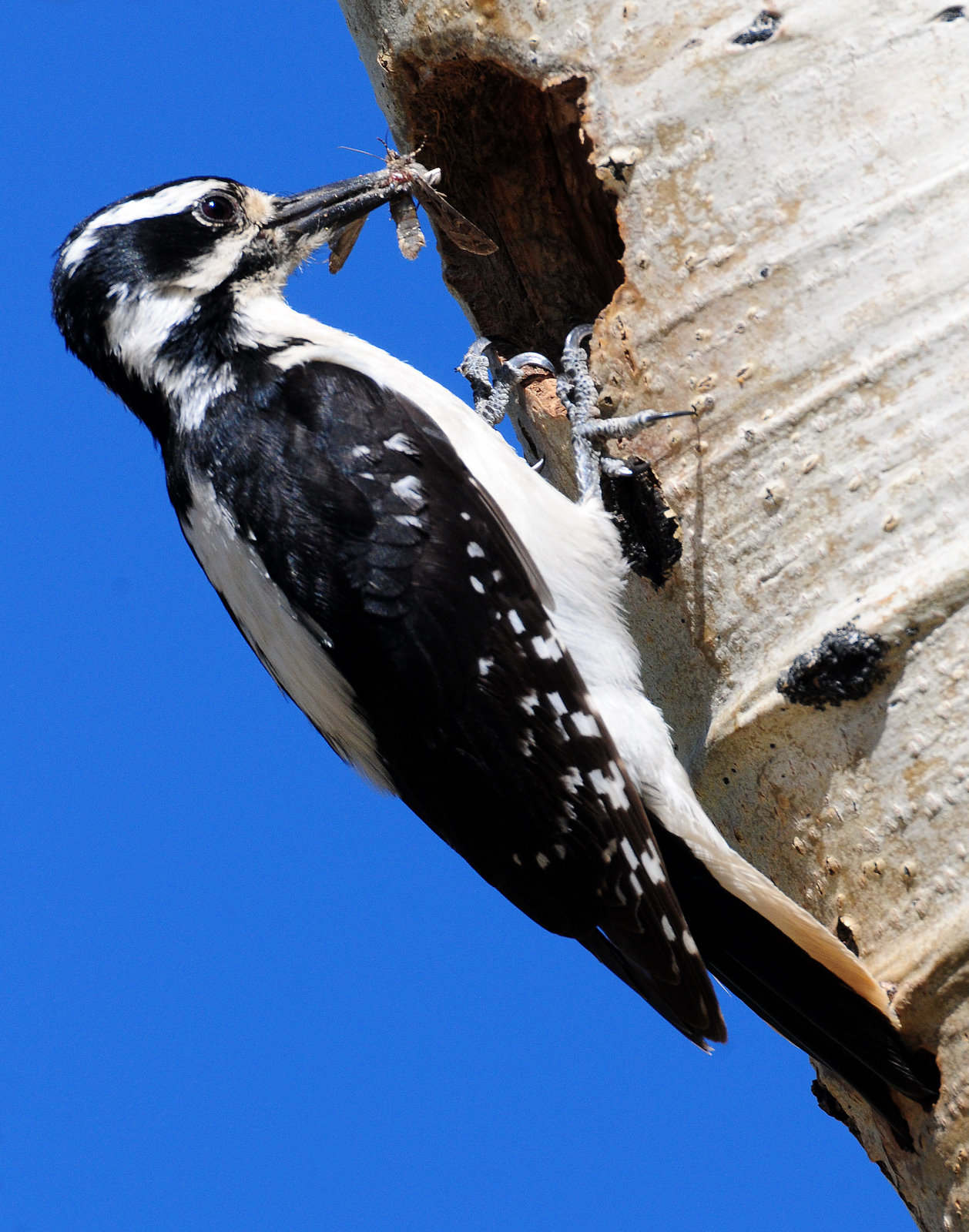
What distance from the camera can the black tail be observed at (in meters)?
1.62

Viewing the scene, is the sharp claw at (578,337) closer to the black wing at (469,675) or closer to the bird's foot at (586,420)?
the bird's foot at (586,420)

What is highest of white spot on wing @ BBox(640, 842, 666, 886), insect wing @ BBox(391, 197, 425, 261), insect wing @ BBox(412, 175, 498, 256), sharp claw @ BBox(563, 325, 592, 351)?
insect wing @ BBox(391, 197, 425, 261)

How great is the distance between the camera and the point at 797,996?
189 centimetres

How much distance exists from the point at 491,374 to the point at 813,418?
1.03 meters

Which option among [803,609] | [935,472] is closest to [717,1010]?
[803,609]

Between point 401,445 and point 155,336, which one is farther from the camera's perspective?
point 155,336

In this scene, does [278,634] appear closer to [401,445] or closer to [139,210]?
[401,445]

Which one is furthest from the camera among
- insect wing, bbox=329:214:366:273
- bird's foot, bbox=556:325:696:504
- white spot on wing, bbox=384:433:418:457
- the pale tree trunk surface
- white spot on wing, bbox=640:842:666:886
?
insect wing, bbox=329:214:366:273

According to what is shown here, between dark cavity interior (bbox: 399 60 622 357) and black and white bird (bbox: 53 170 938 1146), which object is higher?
dark cavity interior (bbox: 399 60 622 357)

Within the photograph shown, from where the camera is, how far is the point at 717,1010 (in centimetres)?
207

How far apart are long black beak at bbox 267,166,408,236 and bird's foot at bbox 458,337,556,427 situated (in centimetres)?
39

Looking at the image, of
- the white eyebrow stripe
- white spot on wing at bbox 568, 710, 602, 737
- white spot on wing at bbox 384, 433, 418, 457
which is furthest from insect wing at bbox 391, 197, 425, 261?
white spot on wing at bbox 568, 710, 602, 737

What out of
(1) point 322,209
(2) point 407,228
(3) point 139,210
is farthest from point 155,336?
(2) point 407,228

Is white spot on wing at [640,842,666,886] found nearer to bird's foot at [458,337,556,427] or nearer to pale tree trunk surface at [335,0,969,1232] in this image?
pale tree trunk surface at [335,0,969,1232]
